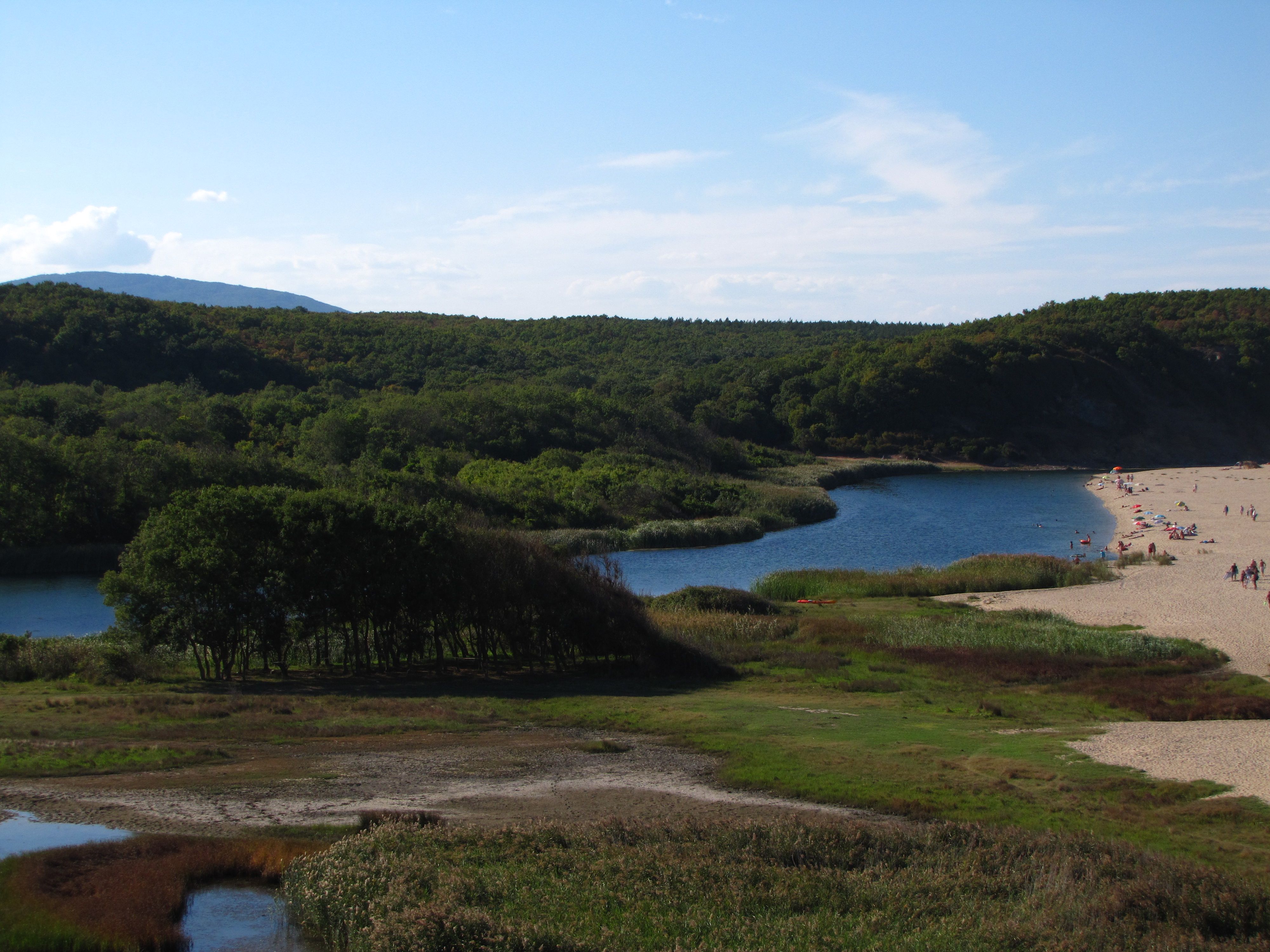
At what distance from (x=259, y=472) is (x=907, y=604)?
38.8 m

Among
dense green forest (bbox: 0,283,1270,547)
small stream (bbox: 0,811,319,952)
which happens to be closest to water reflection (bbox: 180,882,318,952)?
small stream (bbox: 0,811,319,952)

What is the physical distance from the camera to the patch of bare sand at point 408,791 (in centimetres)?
1747

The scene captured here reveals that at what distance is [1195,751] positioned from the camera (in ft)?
69.3

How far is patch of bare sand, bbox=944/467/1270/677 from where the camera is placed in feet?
122

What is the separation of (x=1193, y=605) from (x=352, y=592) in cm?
3547

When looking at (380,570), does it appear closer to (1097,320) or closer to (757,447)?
(757,447)

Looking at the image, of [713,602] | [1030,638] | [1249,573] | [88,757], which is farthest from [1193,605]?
[88,757]

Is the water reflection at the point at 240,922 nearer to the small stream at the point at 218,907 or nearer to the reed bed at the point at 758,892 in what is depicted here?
the small stream at the point at 218,907

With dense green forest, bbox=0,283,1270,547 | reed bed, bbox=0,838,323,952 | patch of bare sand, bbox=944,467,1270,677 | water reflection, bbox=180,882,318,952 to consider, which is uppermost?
dense green forest, bbox=0,283,1270,547

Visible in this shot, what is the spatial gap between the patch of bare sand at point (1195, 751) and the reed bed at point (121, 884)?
52.3ft

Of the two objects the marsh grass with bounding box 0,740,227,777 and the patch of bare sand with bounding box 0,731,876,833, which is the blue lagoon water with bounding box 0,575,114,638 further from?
the patch of bare sand with bounding box 0,731,876,833

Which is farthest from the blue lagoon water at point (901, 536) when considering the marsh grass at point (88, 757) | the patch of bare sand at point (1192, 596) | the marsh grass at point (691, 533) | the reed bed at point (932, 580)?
the marsh grass at point (88, 757)

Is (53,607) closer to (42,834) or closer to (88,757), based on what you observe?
(88,757)

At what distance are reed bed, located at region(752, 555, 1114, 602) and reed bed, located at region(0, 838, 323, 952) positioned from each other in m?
34.2
